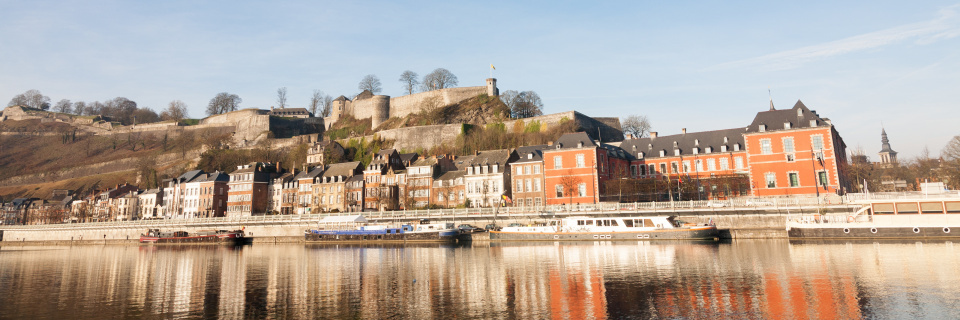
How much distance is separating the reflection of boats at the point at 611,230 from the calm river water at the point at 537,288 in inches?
346

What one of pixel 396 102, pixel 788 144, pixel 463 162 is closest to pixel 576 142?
pixel 463 162

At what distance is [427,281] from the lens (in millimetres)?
19344

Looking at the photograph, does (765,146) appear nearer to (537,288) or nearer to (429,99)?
(537,288)

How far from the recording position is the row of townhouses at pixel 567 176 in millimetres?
48219

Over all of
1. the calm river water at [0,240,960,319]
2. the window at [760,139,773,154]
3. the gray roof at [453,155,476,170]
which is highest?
the gray roof at [453,155,476,170]

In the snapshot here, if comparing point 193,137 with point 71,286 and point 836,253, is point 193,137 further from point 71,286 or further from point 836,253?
point 836,253

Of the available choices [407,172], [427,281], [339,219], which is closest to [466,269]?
[427,281]

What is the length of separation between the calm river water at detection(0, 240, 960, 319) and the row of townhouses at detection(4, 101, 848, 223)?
70.4ft

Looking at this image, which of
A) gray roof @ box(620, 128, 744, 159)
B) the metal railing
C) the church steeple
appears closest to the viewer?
the metal railing

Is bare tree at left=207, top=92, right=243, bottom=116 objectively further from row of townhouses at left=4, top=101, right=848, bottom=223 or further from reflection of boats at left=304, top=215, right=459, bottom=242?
reflection of boats at left=304, top=215, right=459, bottom=242

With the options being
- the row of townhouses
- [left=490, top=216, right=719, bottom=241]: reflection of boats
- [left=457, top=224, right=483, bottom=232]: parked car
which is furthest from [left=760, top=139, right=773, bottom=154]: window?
[left=457, top=224, right=483, bottom=232]: parked car

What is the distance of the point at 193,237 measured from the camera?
57.6m

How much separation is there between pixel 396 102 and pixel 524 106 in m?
24.9

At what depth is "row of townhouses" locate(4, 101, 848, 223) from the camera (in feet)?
158
